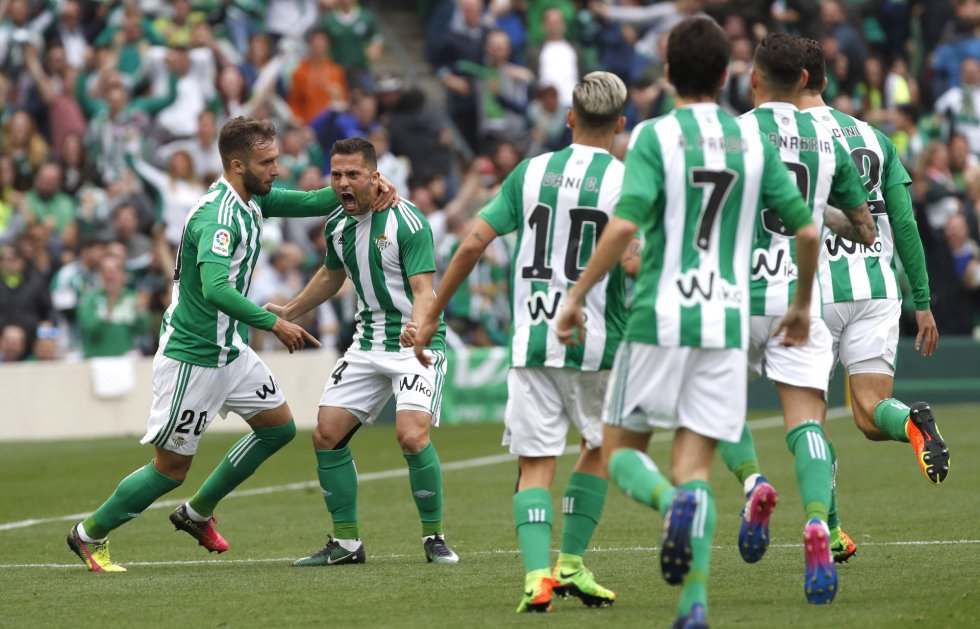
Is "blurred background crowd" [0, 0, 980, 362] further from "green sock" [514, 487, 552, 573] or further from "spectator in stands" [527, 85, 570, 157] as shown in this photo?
"green sock" [514, 487, 552, 573]

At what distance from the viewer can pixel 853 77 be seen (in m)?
21.0

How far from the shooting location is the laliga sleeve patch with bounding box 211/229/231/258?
815cm

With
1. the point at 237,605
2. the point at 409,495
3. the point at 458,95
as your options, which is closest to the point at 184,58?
the point at 458,95

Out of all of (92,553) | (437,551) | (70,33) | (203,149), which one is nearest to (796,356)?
(437,551)

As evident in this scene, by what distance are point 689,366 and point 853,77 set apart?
15.9 metres

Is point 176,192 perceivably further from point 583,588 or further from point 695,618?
point 695,618

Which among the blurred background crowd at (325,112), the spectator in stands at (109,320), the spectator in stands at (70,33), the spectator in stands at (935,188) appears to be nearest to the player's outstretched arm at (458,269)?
the blurred background crowd at (325,112)

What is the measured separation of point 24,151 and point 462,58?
5784 mm

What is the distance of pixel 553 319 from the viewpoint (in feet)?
22.2

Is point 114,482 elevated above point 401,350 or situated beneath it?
situated beneath

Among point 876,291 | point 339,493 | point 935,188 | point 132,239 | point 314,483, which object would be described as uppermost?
point 876,291

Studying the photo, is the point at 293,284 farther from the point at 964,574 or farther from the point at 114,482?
the point at 964,574

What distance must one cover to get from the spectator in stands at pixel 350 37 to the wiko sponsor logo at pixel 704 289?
15719mm

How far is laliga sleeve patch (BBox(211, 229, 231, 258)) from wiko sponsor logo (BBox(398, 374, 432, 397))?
46.0 inches
